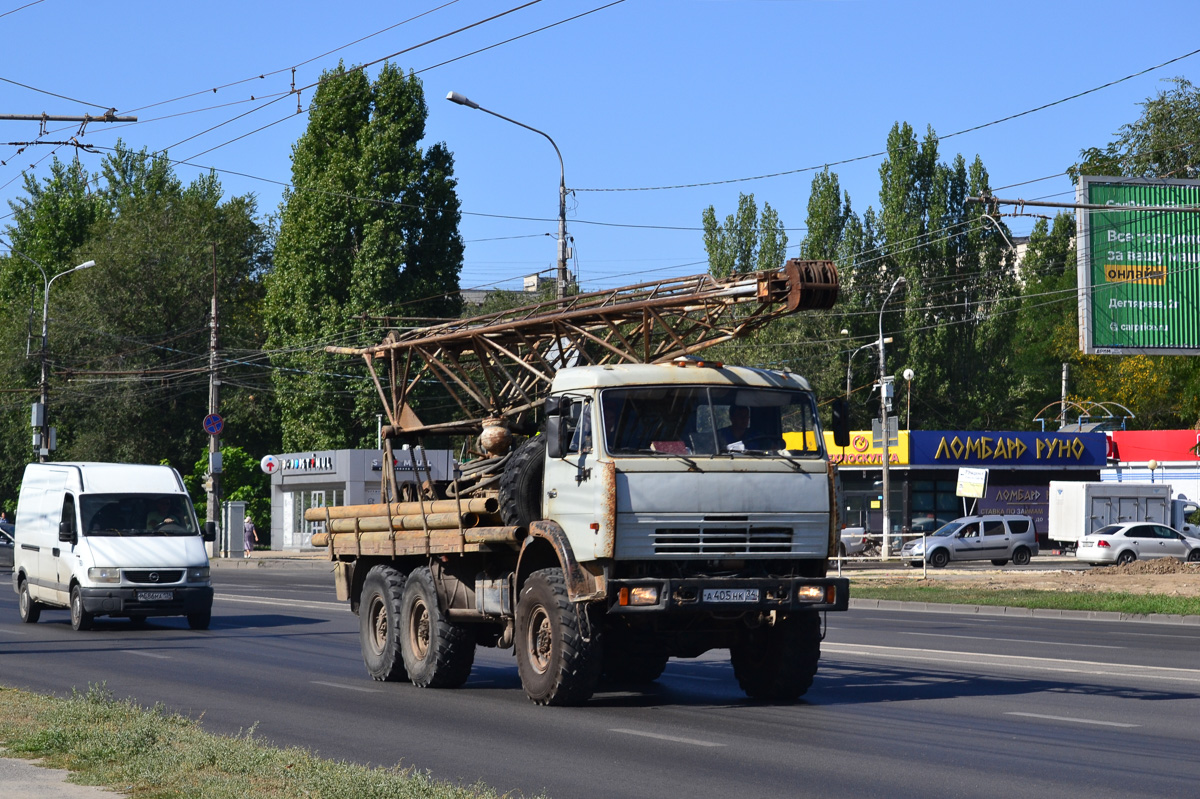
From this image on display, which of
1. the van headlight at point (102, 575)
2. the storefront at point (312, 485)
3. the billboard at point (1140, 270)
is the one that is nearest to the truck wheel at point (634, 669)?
the van headlight at point (102, 575)

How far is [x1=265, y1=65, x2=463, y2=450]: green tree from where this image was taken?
181 ft

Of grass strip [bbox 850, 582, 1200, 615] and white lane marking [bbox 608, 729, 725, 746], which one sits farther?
grass strip [bbox 850, 582, 1200, 615]

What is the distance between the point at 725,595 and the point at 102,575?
41.3 feet

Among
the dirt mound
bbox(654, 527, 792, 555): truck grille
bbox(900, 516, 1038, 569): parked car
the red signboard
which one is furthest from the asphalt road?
the red signboard

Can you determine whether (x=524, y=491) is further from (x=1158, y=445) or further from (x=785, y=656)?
(x=1158, y=445)

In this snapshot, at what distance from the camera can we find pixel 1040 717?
11.3 metres

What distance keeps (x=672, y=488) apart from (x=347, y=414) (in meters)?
47.6

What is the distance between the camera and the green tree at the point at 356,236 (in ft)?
181

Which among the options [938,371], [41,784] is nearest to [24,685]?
[41,784]

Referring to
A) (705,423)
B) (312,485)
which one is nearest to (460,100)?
(705,423)

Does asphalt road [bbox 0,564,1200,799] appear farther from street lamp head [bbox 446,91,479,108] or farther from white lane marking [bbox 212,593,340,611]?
street lamp head [bbox 446,91,479,108]

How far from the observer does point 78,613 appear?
21344 millimetres

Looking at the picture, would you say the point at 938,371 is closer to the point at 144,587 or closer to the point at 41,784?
the point at 144,587

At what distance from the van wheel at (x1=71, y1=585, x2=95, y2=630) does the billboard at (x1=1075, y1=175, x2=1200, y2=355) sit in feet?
64.6
